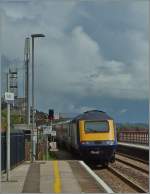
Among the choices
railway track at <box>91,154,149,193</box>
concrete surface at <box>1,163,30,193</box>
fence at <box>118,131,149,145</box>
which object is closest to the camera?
concrete surface at <box>1,163,30,193</box>

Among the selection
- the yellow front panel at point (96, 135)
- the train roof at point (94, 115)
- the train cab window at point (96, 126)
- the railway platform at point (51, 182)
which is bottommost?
the railway platform at point (51, 182)

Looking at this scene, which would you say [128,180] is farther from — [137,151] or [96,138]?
[137,151]

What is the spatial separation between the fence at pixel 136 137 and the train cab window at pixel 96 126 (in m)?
21.9

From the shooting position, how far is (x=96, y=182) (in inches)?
666

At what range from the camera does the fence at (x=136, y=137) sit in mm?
54869

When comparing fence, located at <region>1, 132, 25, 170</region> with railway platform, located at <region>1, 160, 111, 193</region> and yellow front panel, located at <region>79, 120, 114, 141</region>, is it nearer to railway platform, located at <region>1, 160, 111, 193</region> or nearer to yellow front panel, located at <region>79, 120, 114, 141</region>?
railway platform, located at <region>1, 160, 111, 193</region>

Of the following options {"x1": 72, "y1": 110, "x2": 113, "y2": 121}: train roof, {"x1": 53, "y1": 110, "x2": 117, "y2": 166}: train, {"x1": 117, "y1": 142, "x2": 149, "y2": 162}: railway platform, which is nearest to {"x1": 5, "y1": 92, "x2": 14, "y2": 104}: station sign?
{"x1": 53, "y1": 110, "x2": 117, "y2": 166}: train

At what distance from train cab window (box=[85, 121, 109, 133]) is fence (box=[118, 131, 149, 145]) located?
2187 centimetres

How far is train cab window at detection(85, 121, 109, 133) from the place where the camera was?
1160 inches

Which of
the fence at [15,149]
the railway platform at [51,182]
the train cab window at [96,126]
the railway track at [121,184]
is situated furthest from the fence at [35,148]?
the railway platform at [51,182]

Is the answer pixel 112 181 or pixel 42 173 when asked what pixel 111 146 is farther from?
pixel 42 173

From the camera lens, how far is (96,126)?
97.3 ft

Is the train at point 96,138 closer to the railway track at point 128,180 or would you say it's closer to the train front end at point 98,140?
the train front end at point 98,140

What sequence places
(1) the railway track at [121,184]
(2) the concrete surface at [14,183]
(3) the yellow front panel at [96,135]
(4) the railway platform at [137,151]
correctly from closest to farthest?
(2) the concrete surface at [14,183] → (1) the railway track at [121,184] → (3) the yellow front panel at [96,135] → (4) the railway platform at [137,151]
